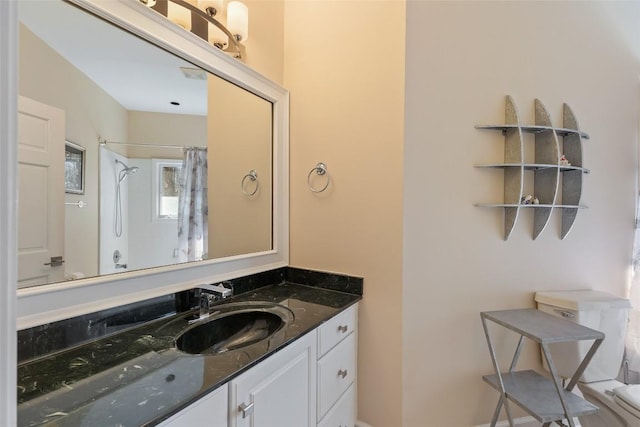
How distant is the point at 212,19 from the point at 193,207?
0.94 meters

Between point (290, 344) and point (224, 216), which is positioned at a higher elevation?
point (224, 216)

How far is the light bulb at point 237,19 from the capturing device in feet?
5.10

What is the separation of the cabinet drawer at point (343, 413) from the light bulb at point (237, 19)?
196 centimetres

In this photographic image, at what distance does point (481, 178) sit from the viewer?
1.68 metres

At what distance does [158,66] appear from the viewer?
1.32 m

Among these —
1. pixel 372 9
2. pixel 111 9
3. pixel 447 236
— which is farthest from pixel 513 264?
pixel 111 9

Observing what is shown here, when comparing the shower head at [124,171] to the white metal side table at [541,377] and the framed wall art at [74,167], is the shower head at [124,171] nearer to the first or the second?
the framed wall art at [74,167]

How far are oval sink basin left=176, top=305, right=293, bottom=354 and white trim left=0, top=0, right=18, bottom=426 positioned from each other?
763 mm

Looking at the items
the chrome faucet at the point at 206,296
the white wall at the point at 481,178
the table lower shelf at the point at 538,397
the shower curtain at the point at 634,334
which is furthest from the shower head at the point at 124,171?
the shower curtain at the point at 634,334

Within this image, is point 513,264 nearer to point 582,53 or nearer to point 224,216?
point 582,53

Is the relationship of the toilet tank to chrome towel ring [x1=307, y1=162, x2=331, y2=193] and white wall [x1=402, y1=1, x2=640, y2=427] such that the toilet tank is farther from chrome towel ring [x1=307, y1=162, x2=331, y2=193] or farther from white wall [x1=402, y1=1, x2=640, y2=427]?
chrome towel ring [x1=307, y1=162, x2=331, y2=193]

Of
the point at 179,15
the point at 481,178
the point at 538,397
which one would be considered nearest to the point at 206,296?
the point at 179,15

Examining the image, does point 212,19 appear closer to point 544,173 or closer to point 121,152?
point 121,152

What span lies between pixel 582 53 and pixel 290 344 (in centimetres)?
237
